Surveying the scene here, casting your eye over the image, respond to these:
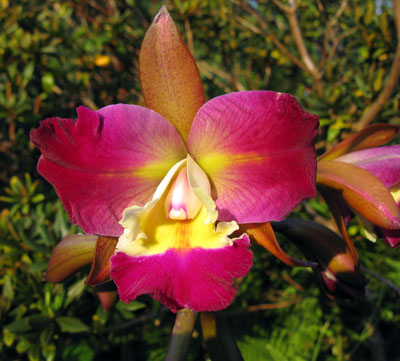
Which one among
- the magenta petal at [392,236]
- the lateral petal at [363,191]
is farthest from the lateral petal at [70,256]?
the magenta petal at [392,236]

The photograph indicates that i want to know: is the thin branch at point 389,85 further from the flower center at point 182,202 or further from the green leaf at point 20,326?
the green leaf at point 20,326

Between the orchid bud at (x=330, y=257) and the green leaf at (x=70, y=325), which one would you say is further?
the green leaf at (x=70, y=325)

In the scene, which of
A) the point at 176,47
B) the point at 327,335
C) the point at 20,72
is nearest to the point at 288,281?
the point at 327,335

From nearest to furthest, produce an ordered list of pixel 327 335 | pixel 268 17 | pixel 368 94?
1. pixel 368 94
2. pixel 327 335
3. pixel 268 17

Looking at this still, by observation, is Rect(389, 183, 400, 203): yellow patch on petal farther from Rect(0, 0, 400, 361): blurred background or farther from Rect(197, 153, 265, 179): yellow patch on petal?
Rect(0, 0, 400, 361): blurred background

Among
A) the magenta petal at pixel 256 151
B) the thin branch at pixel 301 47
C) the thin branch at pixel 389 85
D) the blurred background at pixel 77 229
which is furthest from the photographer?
the thin branch at pixel 301 47

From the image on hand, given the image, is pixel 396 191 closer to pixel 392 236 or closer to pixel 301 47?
pixel 392 236

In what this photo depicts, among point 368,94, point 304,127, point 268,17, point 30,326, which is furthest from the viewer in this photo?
point 268,17

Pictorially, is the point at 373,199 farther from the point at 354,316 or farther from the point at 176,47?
the point at 354,316
